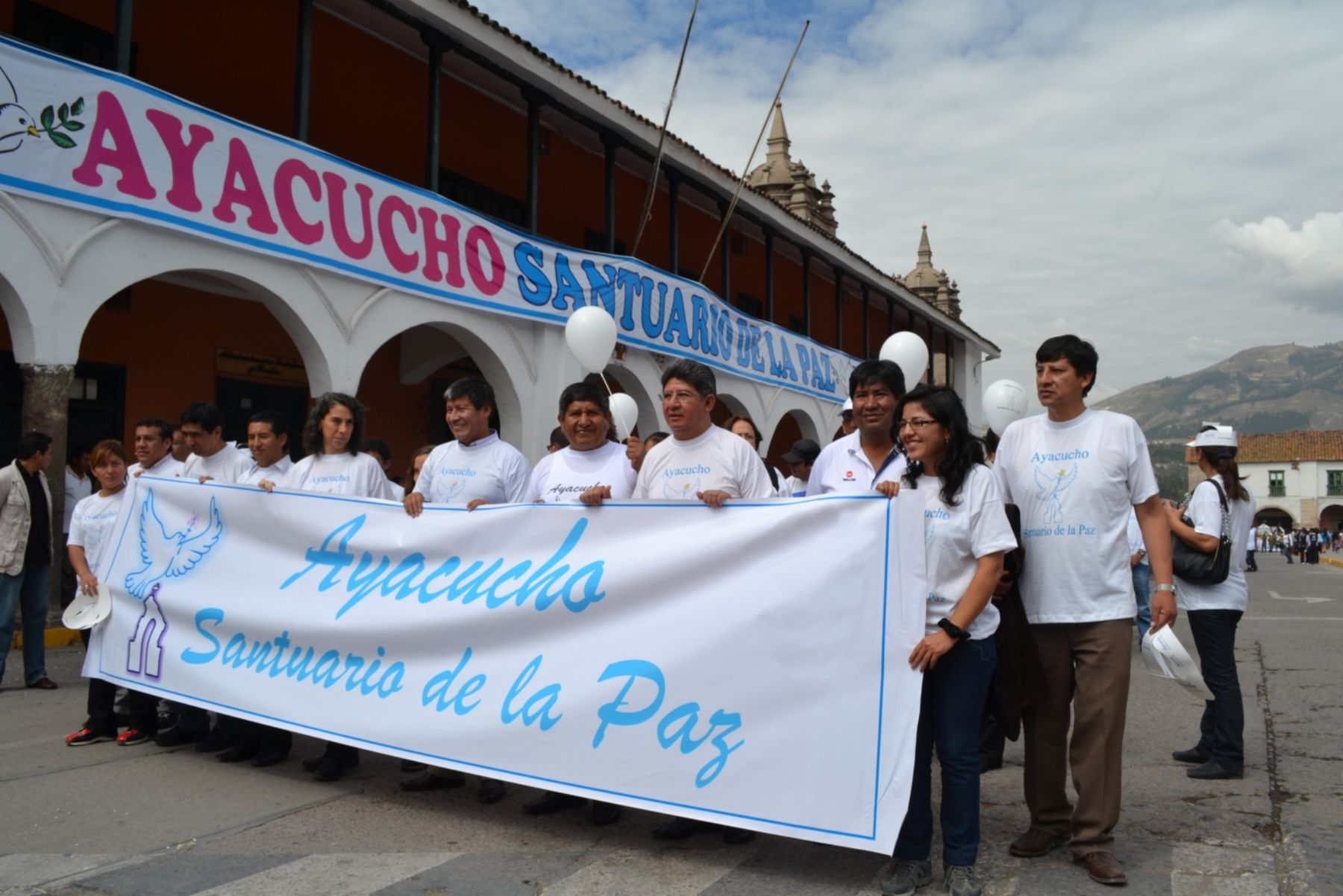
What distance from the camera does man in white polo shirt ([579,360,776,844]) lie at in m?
4.16

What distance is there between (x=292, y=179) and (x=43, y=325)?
249 cm

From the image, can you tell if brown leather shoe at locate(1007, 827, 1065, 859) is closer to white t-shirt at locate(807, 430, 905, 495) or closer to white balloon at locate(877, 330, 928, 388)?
white t-shirt at locate(807, 430, 905, 495)

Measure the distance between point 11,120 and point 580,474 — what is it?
18.3 ft

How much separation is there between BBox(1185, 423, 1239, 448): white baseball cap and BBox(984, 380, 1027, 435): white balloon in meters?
2.99

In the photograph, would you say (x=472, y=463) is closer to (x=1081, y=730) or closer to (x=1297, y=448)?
(x=1081, y=730)

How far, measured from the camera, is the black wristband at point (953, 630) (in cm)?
330

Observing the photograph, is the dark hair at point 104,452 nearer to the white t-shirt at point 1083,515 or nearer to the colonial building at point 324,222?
the colonial building at point 324,222

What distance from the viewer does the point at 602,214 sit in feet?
55.8

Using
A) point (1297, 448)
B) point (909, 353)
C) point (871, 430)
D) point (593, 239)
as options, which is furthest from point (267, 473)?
point (1297, 448)

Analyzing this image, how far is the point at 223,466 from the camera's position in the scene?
577cm

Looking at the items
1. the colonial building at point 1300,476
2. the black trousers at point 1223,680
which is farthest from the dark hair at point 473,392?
the colonial building at point 1300,476

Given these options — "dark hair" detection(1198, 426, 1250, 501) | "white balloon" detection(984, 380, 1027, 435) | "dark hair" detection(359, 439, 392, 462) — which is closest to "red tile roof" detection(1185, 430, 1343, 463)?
"white balloon" detection(984, 380, 1027, 435)

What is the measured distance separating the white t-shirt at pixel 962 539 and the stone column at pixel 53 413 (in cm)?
708

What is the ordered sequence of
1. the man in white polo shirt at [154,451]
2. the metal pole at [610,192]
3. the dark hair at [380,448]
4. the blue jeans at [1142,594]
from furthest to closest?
the metal pole at [610,192] < the blue jeans at [1142,594] < the dark hair at [380,448] < the man in white polo shirt at [154,451]
